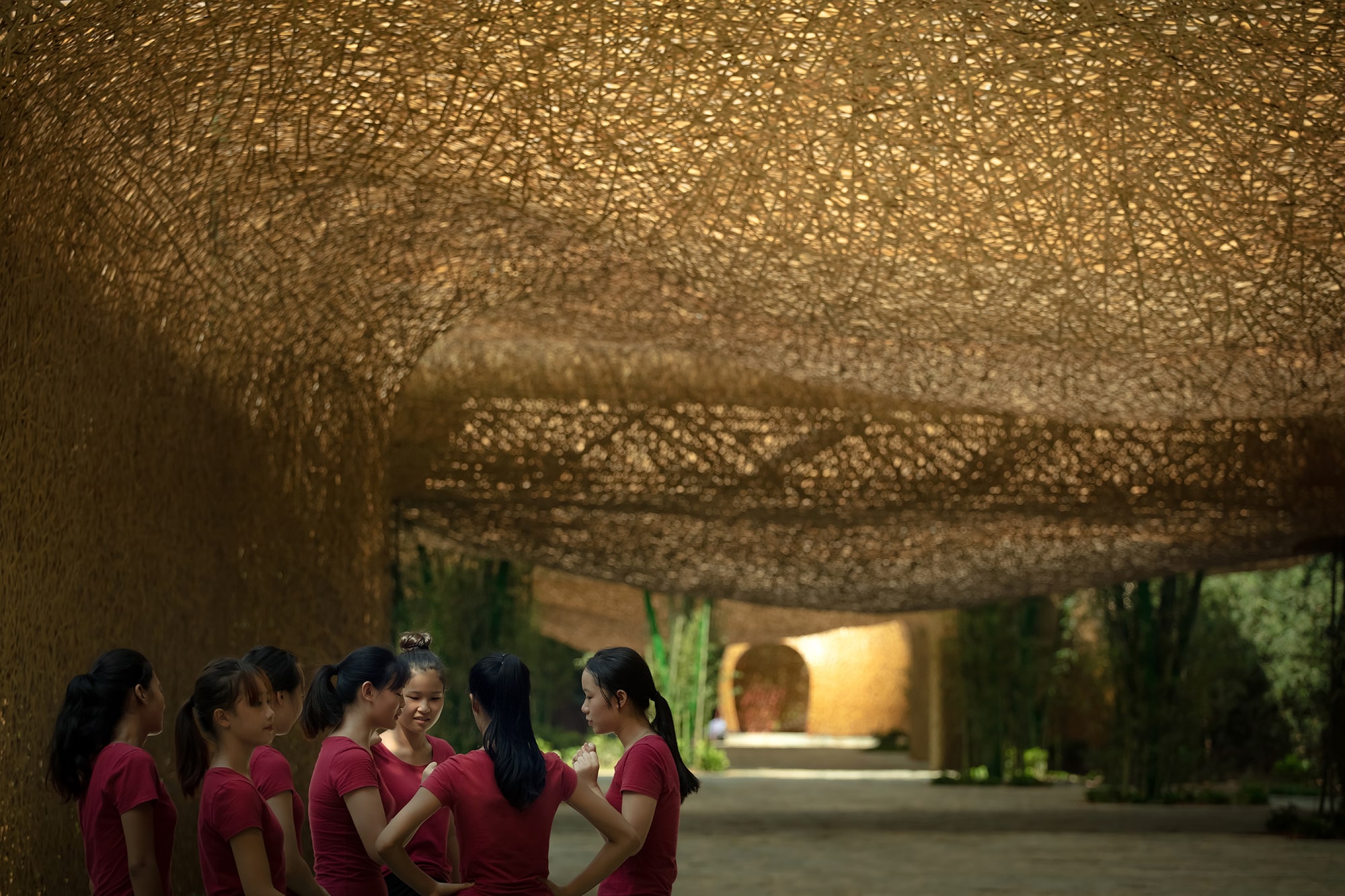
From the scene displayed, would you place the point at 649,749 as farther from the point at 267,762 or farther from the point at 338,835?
the point at 267,762

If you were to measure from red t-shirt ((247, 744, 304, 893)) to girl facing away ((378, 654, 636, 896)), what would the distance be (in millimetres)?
410

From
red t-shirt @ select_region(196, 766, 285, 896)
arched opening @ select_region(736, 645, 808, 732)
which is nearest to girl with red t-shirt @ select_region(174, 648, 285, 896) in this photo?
red t-shirt @ select_region(196, 766, 285, 896)

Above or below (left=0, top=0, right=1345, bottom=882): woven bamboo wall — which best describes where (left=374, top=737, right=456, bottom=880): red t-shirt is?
below

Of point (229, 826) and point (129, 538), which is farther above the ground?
point (129, 538)

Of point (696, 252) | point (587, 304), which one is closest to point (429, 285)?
point (587, 304)

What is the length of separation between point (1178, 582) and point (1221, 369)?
23.0ft

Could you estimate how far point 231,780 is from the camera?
8.64 ft

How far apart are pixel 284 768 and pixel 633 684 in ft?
2.54

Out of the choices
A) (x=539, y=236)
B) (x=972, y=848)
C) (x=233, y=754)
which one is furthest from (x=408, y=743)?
(x=972, y=848)

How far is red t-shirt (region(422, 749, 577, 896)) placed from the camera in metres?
2.54

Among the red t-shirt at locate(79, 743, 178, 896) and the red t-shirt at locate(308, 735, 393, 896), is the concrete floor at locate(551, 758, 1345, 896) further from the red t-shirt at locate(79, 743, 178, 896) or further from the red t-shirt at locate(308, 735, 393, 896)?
the red t-shirt at locate(79, 743, 178, 896)

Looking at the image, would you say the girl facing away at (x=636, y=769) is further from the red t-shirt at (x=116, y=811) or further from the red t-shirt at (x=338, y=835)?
the red t-shirt at (x=116, y=811)

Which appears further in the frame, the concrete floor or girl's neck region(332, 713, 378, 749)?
the concrete floor

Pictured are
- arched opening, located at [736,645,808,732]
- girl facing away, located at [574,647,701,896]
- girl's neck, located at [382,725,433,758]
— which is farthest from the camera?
arched opening, located at [736,645,808,732]
